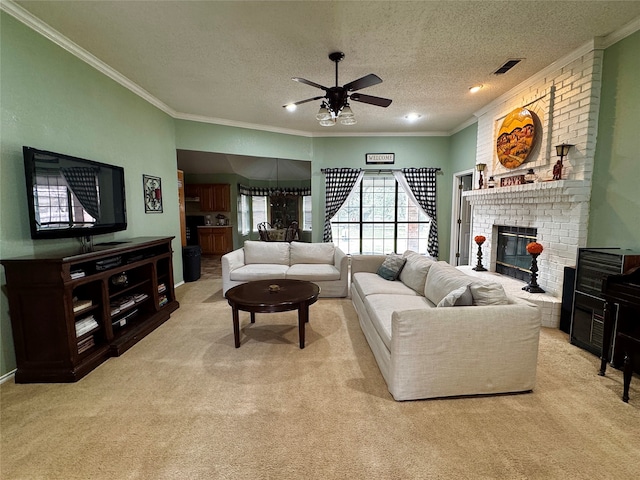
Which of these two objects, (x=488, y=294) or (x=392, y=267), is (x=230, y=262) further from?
(x=488, y=294)

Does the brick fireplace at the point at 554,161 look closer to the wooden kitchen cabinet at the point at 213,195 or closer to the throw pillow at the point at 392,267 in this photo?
the throw pillow at the point at 392,267

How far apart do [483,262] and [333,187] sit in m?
3.16

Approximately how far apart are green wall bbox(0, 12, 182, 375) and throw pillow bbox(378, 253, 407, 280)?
11.0 feet

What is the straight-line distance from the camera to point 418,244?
6578 mm

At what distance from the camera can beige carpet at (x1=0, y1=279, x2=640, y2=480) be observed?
155 cm

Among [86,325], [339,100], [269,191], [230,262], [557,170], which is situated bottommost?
[86,325]

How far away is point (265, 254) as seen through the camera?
483cm

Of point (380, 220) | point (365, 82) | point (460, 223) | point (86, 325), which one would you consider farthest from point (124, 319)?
point (460, 223)

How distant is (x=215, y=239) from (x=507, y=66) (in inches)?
286

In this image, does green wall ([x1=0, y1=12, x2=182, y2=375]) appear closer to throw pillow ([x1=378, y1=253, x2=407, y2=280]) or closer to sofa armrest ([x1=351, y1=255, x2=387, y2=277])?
sofa armrest ([x1=351, y1=255, x2=387, y2=277])

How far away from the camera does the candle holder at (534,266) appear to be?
3379mm

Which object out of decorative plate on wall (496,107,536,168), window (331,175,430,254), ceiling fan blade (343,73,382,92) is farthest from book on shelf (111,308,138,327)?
decorative plate on wall (496,107,536,168)

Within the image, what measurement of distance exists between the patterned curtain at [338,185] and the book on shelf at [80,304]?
4349mm

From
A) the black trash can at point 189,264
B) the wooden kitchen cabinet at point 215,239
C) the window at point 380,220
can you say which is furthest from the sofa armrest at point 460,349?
the wooden kitchen cabinet at point 215,239
